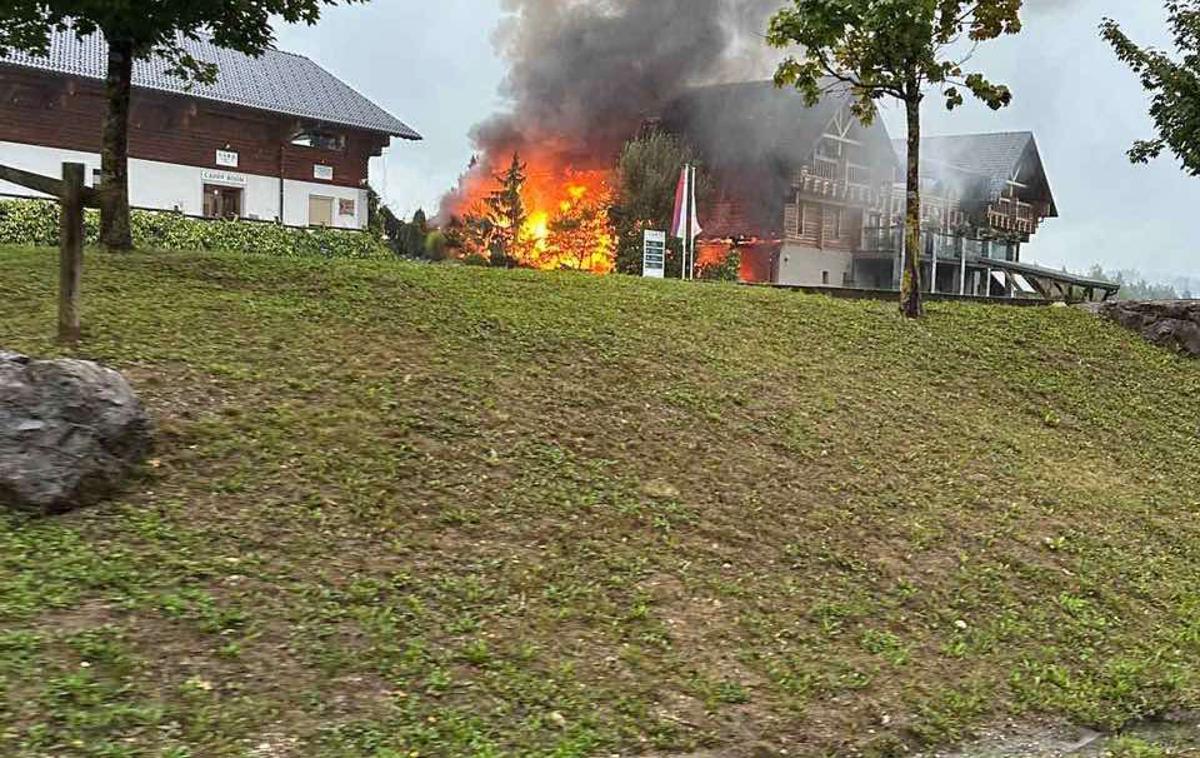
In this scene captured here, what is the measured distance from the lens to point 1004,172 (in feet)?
152

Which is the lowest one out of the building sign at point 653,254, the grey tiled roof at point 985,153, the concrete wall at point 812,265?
the building sign at point 653,254

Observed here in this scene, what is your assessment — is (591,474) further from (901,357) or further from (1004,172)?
(1004,172)

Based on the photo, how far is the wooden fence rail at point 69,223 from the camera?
23.2 feet

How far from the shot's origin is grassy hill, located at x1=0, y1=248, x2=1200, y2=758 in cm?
426

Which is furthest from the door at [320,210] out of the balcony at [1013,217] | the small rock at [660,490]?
the balcony at [1013,217]

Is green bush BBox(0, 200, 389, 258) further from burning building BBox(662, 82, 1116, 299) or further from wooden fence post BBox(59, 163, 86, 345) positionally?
burning building BBox(662, 82, 1116, 299)

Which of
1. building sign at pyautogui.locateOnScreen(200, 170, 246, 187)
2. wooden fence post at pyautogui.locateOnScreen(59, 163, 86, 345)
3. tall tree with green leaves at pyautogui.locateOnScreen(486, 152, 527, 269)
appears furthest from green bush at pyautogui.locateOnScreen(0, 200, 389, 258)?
tall tree with green leaves at pyautogui.locateOnScreen(486, 152, 527, 269)

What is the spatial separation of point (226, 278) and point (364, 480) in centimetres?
571

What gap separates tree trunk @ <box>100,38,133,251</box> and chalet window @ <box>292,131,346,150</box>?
19210 millimetres

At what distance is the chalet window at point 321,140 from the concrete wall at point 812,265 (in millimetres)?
16822

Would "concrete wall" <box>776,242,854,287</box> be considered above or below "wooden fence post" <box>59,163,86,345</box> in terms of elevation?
above

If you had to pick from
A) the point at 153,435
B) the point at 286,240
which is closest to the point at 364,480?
the point at 153,435

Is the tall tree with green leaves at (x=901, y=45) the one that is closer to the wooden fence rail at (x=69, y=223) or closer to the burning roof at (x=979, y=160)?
the wooden fence rail at (x=69, y=223)

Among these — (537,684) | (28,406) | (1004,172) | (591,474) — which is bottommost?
(537,684)
